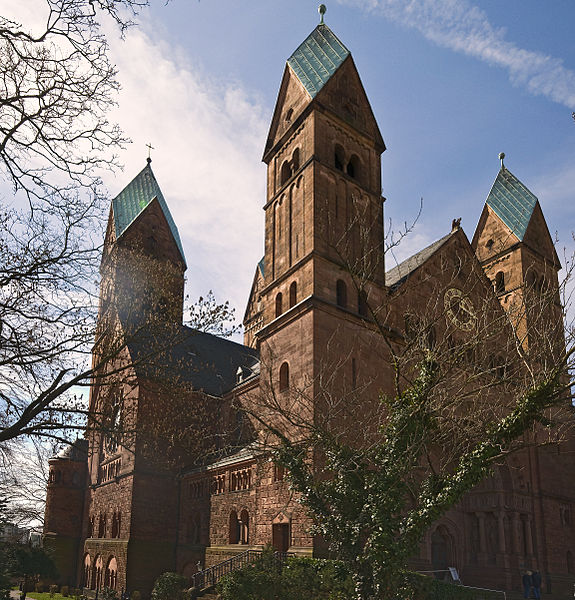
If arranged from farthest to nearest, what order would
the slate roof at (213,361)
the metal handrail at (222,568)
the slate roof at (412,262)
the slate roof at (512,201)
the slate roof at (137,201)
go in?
the slate roof at (137,201), the slate roof at (512,201), the slate roof at (213,361), the slate roof at (412,262), the metal handrail at (222,568)

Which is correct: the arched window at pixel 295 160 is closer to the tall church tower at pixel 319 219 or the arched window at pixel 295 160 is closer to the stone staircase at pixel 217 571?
the tall church tower at pixel 319 219

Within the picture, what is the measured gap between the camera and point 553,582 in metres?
26.2

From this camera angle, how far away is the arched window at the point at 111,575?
2784 cm

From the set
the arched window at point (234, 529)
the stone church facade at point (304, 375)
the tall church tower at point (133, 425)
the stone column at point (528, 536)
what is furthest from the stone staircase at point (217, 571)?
the stone column at point (528, 536)

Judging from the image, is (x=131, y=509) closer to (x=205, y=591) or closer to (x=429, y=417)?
(x=205, y=591)

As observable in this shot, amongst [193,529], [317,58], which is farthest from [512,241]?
[193,529]

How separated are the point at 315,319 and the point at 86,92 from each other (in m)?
13.0

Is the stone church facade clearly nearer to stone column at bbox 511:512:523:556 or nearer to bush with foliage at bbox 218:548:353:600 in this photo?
stone column at bbox 511:512:523:556

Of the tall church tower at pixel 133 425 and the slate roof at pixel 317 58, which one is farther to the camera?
the slate roof at pixel 317 58

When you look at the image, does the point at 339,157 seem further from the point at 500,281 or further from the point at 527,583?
the point at 527,583

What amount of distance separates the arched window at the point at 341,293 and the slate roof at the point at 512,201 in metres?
16.0

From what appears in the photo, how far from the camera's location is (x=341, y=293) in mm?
22891

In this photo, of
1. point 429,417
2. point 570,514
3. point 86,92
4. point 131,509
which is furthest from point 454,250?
point 86,92

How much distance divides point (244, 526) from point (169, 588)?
376 cm
